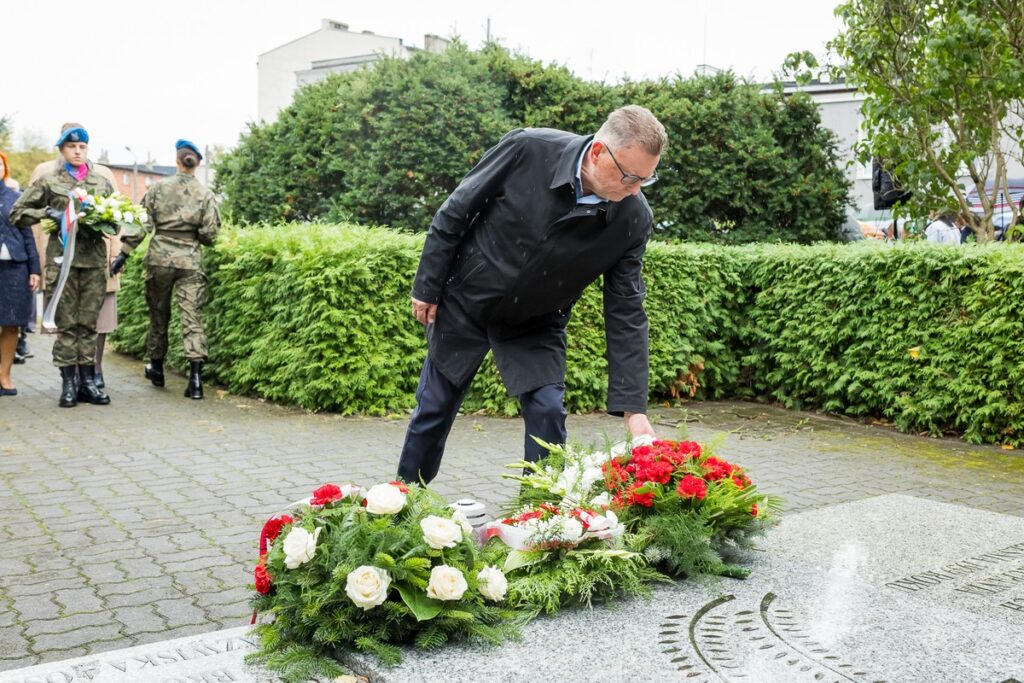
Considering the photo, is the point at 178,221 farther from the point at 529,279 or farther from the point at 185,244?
the point at 529,279

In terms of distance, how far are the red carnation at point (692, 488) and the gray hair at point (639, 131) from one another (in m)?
1.13

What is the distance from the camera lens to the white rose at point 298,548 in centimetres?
276

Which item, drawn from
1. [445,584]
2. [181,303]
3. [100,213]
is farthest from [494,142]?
[445,584]

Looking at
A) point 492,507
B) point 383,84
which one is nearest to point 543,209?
point 492,507

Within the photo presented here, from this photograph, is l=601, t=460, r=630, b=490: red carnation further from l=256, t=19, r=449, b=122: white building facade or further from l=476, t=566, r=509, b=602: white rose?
l=256, t=19, r=449, b=122: white building facade

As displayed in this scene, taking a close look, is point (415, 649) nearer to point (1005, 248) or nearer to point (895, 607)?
point (895, 607)

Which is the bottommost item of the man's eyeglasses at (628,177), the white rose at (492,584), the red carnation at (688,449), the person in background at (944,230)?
the white rose at (492,584)

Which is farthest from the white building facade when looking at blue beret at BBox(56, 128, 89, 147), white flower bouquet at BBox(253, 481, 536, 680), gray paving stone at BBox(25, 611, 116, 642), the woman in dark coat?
white flower bouquet at BBox(253, 481, 536, 680)

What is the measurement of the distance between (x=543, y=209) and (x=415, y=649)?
1.88 m

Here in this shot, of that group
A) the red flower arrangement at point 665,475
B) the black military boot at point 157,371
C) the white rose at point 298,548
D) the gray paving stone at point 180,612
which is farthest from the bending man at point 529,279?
the black military boot at point 157,371

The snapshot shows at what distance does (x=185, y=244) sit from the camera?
31.1 ft

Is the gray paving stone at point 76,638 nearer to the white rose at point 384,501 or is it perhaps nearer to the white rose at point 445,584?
the white rose at point 384,501

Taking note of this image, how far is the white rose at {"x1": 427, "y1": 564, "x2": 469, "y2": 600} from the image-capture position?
2.71 metres

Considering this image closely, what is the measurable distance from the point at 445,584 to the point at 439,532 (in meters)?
0.17
